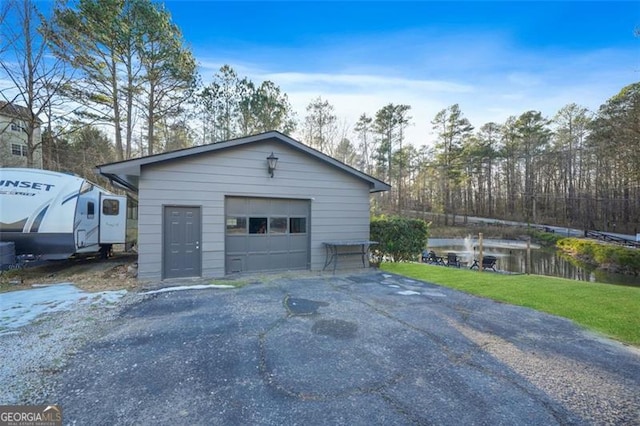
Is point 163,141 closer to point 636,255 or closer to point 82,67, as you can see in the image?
point 82,67

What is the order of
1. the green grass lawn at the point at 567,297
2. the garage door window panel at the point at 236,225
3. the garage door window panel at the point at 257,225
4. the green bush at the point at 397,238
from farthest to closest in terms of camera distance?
the green bush at the point at 397,238, the garage door window panel at the point at 257,225, the garage door window panel at the point at 236,225, the green grass lawn at the point at 567,297

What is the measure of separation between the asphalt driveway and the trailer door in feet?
18.0

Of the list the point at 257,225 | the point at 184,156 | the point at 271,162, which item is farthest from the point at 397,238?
the point at 184,156

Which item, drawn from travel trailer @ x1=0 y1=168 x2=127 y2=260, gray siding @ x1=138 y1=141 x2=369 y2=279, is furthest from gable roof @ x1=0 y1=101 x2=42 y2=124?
gray siding @ x1=138 y1=141 x2=369 y2=279

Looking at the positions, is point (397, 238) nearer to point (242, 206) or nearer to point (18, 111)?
point (242, 206)

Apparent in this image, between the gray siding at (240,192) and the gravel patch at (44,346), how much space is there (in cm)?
191

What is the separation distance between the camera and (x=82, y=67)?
10.6m

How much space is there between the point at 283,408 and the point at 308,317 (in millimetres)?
2004

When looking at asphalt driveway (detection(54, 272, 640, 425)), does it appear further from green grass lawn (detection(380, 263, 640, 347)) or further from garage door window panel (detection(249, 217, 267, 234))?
garage door window panel (detection(249, 217, 267, 234))

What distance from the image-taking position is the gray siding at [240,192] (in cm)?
605

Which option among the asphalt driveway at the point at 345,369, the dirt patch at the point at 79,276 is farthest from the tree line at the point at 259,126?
the asphalt driveway at the point at 345,369

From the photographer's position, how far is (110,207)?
862 centimetres

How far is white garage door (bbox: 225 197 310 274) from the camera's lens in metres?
6.92

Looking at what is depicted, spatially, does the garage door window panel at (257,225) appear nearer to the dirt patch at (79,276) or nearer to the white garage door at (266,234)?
the white garage door at (266,234)
